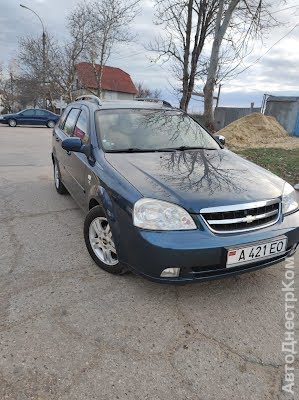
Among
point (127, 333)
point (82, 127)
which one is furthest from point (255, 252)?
point (82, 127)

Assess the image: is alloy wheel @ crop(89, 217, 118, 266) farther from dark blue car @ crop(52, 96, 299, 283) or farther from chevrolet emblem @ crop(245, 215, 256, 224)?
chevrolet emblem @ crop(245, 215, 256, 224)

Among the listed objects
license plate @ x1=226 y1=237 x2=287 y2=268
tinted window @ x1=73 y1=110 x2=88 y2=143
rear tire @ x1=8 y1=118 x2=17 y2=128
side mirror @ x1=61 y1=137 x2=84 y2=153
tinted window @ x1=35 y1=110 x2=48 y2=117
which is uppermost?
tinted window @ x1=73 y1=110 x2=88 y2=143

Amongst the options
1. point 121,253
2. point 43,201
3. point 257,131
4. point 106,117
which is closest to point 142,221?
point 121,253

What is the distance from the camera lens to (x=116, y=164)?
10.4 ft

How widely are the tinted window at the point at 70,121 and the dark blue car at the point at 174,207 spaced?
2.90 ft

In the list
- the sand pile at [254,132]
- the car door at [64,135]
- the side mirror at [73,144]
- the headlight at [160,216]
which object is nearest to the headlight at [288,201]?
the headlight at [160,216]

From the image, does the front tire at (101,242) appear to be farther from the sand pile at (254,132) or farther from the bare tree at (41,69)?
the bare tree at (41,69)

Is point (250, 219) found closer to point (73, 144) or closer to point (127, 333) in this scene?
point (127, 333)

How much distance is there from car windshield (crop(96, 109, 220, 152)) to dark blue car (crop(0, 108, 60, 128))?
21344mm

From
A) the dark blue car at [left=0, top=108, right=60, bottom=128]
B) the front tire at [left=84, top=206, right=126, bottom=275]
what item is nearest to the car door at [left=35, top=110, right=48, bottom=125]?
the dark blue car at [left=0, top=108, right=60, bottom=128]

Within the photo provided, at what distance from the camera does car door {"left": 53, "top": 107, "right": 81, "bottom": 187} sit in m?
4.71

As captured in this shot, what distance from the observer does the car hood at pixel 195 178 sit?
2.62m

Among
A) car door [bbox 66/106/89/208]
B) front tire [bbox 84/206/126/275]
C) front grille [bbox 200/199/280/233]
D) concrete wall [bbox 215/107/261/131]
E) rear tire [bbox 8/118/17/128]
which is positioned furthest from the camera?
rear tire [bbox 8/118/17/128]

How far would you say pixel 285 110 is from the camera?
18703 millimetres
